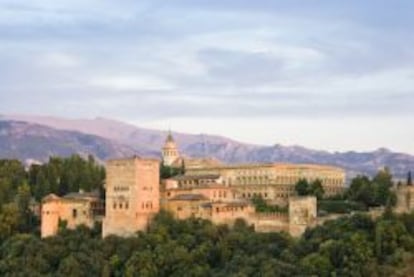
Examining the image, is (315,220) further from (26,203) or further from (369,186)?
(26,203)

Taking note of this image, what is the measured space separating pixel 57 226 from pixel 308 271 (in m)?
16.4

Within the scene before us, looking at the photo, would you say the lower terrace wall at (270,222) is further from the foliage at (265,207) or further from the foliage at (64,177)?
the foliage at (64,177)

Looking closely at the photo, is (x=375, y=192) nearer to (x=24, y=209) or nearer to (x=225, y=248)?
(x=225, y=248)

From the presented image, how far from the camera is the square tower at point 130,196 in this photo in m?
56.0

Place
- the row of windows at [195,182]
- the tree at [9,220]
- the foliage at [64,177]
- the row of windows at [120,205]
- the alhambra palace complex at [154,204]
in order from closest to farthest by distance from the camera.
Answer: the alhambra palace complex at [154,204] < the row of windows at [120,205] < the tree at [9,220] < the row of windows at [195,182] < the foliage at [64,177]

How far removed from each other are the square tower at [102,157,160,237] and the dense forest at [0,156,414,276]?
2.70 ft

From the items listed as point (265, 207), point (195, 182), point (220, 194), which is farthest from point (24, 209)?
point (265, 207)

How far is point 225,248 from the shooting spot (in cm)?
5191

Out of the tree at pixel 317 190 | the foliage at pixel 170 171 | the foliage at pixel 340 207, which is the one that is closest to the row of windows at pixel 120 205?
the foliage at pixel 340 207

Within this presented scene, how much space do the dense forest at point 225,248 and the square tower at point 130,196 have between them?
82cm

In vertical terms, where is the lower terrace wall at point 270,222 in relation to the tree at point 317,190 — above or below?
below

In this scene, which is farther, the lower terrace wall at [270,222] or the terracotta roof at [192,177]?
the terracotta roof at [192,177]

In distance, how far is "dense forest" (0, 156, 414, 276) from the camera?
48.2 metres

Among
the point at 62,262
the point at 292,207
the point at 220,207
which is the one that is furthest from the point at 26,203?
the point at 292,207
